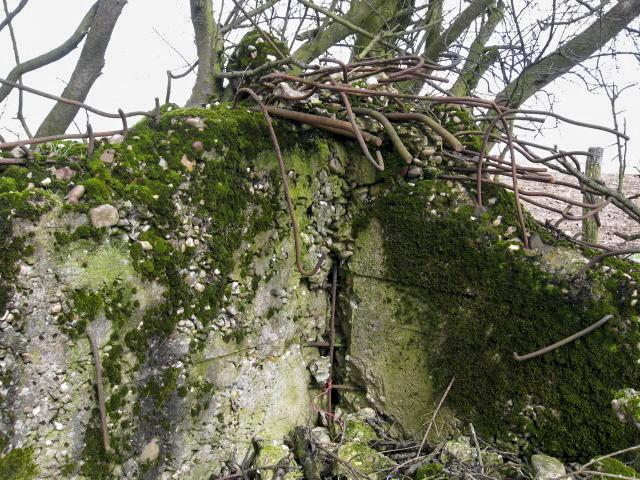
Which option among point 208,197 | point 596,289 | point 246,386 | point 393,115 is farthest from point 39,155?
point 596,289

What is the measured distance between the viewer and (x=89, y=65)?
11.2 feet

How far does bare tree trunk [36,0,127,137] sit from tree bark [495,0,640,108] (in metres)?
3.52

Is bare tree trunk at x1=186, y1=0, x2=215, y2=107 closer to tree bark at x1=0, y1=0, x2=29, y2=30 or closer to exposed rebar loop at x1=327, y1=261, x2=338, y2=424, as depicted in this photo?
exposed rebar loop at x1=327, y1=261, x2=338, y2=424

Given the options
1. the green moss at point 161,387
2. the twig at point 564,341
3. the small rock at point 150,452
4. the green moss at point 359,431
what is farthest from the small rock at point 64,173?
the twig at point 564,341

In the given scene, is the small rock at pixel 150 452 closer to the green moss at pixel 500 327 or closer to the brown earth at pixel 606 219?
the green moss at pixel 500 327

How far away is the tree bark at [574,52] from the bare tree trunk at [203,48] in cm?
284

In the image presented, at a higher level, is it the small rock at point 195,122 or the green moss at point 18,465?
the small rock at point 195,122

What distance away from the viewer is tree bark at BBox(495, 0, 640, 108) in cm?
427

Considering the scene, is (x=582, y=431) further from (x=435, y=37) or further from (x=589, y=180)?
(x=435, y=37)

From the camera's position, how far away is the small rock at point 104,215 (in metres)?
1.54

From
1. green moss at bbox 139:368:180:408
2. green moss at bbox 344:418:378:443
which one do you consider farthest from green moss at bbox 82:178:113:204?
green moss at bbox 344:418:378:443

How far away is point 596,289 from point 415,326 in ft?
2.57

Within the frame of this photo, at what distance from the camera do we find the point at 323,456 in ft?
6.56

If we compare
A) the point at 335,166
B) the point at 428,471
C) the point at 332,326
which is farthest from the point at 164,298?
the point at 428,471
